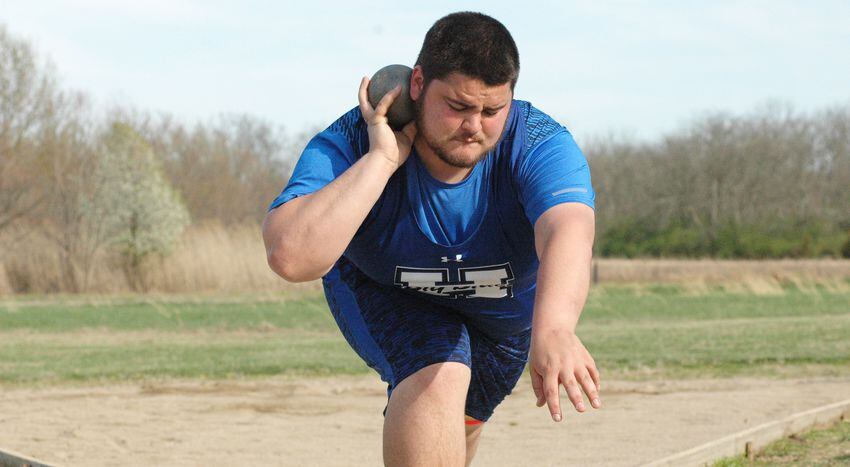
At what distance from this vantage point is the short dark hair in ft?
12.1

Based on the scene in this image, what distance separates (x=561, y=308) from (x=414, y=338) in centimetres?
117

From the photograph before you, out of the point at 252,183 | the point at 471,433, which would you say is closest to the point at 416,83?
the point at 471,433

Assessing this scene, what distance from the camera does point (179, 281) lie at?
2684 cm

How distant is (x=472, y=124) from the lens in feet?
12.5

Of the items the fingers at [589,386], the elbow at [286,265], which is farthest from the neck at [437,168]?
the fingers at [589,386]

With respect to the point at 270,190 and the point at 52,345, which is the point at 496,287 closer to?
the point at 52,345

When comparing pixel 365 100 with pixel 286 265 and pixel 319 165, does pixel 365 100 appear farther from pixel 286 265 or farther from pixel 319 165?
pixel 286 265

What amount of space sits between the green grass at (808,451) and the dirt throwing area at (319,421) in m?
0.44

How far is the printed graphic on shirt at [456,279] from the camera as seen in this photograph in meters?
4.25

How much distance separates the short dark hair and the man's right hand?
189 millimetres

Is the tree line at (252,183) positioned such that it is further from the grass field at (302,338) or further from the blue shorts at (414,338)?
the blue shorts at (414,338)

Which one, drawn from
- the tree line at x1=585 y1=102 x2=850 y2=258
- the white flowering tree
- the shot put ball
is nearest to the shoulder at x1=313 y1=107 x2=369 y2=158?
the shot put ball

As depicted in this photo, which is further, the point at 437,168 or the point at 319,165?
the point at 437,168

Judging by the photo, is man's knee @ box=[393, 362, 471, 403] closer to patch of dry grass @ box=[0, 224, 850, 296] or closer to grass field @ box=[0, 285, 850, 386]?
grass field @ box=[0, 285, 850, 386]
